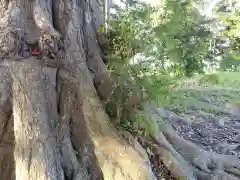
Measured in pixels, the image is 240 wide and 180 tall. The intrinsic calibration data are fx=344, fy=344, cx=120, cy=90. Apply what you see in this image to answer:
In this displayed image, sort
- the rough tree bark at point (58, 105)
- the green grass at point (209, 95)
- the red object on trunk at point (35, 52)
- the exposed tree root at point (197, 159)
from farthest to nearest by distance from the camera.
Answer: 1. the green grass at point (209, 95)
2. the exposed tree root at point (197, 159)
3. the red object on trunk at point (35, 52)
4. the rough tree bark at point (58, 105)

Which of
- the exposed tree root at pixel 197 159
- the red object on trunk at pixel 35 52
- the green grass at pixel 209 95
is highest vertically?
the red object on trunk at pixel 35 52

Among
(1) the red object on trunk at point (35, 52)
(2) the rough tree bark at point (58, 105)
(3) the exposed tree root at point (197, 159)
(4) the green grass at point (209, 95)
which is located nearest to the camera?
(2) the rough tree bark at point (58, 105)

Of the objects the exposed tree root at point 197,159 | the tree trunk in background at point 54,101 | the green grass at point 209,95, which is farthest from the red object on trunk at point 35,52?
the green grass at point 209,95

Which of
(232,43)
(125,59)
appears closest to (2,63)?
(125,59)

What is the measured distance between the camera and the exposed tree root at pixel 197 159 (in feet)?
10.8

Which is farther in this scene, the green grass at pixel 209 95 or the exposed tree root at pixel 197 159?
the green grass at pixel 209 95

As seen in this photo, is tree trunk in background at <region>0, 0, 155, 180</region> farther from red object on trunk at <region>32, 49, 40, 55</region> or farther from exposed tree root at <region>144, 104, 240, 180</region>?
exposed tree root at <region>144, 104, 240, 180</region>

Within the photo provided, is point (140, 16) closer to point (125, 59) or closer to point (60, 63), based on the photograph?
point (125, 59)

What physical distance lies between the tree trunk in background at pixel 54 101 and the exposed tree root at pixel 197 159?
0.64 meters

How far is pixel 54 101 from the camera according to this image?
121 inches

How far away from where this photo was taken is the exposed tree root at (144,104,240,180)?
3277mm

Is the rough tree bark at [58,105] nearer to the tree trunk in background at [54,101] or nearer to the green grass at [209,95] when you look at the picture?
the tree trunk in background at [54,101]

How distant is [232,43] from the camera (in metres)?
3.35

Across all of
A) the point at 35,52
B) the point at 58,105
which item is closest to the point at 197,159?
the point at 58,105
